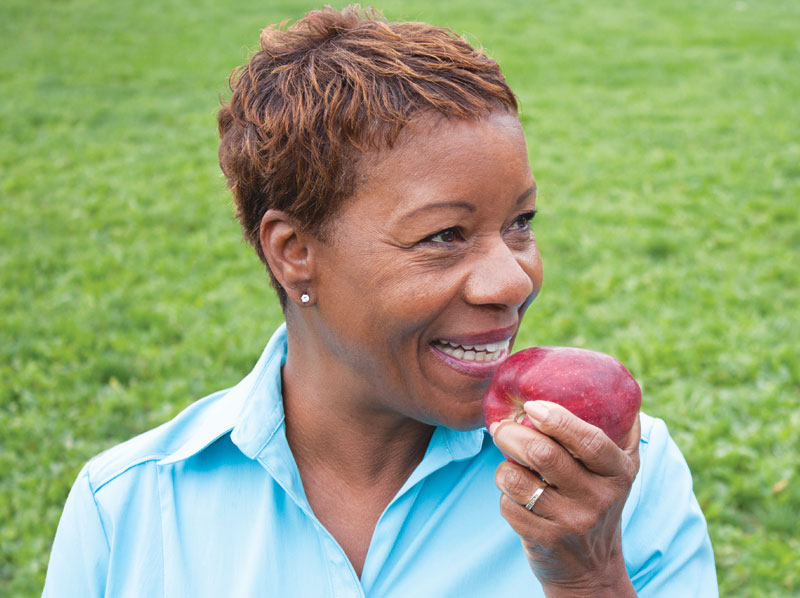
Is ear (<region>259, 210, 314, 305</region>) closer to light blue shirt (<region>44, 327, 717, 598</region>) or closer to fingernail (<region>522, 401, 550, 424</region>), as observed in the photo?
light blue shirt (<region>44, 327, 717, 598</region>)

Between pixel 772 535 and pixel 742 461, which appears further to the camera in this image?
pixel 742 461

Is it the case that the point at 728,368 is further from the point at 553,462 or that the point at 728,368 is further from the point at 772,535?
the point at 553,462

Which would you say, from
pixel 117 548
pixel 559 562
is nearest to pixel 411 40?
pixel 559 562

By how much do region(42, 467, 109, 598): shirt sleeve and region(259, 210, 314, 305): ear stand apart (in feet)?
2.04

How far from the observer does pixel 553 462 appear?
4.99 feet

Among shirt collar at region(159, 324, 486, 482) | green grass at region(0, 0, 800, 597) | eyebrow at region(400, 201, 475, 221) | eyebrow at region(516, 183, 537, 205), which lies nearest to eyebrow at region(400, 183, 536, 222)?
eyebrow at region(400, 201, 475, 221)

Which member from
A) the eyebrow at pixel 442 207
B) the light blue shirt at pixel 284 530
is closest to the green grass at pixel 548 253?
the eyebrow at pixel 442 207

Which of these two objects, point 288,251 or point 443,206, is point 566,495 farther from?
point 288,251

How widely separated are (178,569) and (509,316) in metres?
0.86

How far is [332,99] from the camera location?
171 centimetres

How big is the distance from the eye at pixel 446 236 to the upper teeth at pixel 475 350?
0.21m

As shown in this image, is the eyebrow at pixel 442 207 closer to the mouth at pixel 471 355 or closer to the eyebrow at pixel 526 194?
the eyebrow at pixel 526 194

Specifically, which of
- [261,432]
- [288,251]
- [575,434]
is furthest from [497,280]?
[261,432]

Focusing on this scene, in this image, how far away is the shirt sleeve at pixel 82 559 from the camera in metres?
1.76
